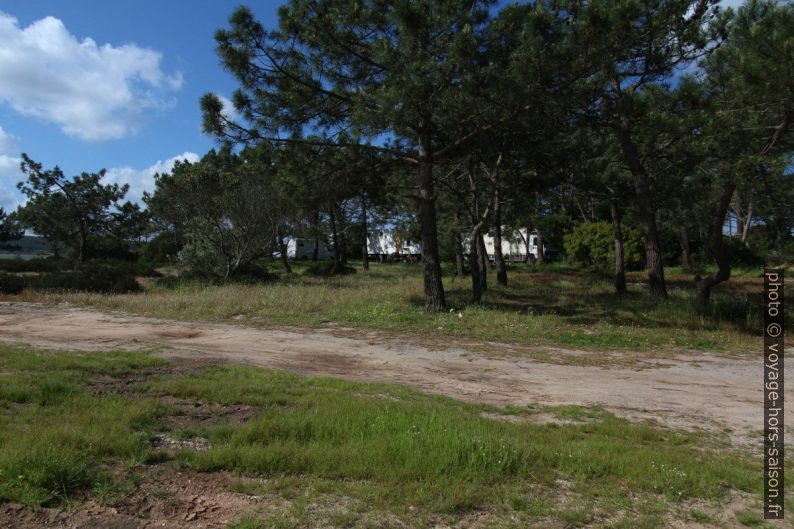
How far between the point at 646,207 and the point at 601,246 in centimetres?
2299

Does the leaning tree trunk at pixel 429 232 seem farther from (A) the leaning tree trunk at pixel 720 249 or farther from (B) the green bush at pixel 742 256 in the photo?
(B) the green bush at pixel 742 256

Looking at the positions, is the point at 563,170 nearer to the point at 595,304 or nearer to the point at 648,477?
the point at 595,304

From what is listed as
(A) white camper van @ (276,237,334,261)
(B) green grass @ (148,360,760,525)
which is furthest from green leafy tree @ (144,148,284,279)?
(A) white camper van @ (276,237,334,261)

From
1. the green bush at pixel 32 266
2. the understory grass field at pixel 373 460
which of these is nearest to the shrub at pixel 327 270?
the green bush at pixel 32 266

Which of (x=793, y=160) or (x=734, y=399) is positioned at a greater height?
(x=793, y=160)

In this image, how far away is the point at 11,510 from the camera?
3379 millimetres

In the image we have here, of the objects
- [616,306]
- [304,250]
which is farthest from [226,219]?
[304,250]

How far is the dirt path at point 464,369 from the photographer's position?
23.9 feet

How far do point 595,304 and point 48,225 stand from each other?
1573 inches

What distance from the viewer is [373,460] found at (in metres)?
4.32

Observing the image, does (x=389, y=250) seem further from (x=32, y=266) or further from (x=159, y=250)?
(x=32, y=266)

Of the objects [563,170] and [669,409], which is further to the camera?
[563,170]

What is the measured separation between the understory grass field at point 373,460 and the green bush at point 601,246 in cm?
3419

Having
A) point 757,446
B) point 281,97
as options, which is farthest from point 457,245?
point 757,446
